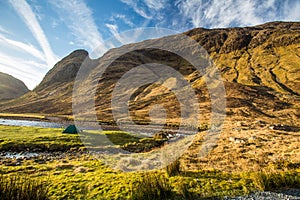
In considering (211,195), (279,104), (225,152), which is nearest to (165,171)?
(211,195)

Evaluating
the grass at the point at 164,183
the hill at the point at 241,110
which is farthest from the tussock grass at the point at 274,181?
the hill at the point at 241,110

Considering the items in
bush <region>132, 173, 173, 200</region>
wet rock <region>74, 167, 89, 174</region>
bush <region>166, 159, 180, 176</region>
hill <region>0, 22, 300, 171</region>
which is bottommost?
wet rock <region>74, 167, 89, 174</region>

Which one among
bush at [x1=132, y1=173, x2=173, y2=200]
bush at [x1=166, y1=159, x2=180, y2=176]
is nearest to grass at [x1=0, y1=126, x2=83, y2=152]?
bush at [x1=166, y1=159, x2=180, y2=176]

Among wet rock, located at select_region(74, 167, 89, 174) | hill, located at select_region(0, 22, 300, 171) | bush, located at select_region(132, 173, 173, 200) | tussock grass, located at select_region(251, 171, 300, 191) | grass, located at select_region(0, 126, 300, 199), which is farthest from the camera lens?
hill, located at select_region(0, 22, 300, 171)

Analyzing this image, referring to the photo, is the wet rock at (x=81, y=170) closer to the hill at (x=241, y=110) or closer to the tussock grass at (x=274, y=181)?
the hill at (x=241, y=110)

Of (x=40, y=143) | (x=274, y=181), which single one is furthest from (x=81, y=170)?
(x=40, y=143)

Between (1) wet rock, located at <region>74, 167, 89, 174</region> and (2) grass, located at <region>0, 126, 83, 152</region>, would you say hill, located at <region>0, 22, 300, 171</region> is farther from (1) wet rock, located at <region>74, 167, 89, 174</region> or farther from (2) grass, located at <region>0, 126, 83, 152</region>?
(2) grass, located at <region>0, 126, 83, 152</region>

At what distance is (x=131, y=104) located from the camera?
15775 centimetres

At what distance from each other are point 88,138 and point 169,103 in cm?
10673

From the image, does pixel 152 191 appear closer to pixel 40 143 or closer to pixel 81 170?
pixel 81 170

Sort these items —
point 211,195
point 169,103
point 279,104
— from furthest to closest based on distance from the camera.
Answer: point 169,103
point 279,104
point 211,195

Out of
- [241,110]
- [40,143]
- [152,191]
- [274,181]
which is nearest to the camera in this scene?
[152,191]

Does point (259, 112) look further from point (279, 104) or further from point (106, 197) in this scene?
point (106, 197)

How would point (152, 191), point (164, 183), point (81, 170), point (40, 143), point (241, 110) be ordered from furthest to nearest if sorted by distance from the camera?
point (241, 110) < point (40, 143) < point (81, 170) < point (164, 183) < point (152, 191)
